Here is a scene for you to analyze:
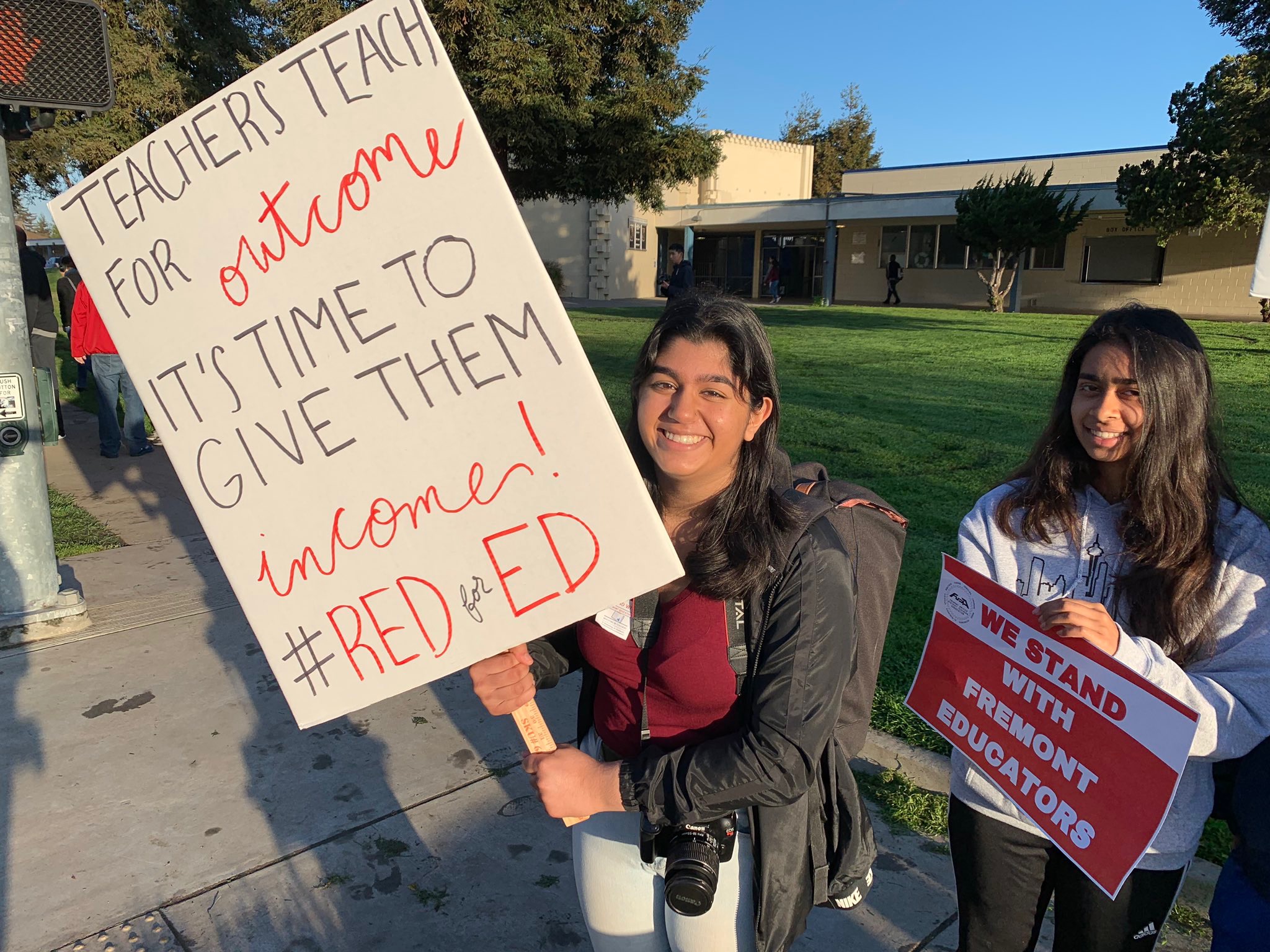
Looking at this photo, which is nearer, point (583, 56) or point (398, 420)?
point (398, 420)

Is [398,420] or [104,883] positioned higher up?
[398,420]

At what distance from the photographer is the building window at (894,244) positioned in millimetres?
31516

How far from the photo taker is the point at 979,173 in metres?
32.7

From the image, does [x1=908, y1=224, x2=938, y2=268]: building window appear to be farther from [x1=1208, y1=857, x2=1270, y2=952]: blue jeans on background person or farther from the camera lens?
the camera lens

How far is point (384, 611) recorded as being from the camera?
1560 millimetres

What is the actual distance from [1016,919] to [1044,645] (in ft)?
2.02

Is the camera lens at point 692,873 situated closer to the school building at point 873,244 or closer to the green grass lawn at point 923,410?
the green grass lawn at point 923,410

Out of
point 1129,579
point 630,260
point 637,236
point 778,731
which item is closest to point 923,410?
point 1129,579

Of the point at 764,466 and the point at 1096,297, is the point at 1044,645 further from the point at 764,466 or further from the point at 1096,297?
the point at 1096,297

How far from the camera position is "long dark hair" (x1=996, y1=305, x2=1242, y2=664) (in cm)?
173

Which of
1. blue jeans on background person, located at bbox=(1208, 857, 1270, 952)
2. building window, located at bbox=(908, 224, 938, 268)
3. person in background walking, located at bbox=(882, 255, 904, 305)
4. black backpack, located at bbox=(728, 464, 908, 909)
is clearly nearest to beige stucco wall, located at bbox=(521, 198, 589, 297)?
person in background walking, located at bbox=(882, 255, 904, 305)

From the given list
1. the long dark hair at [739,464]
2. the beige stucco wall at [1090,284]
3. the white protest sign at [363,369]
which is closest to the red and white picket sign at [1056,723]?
the long dark hair at [739,464]

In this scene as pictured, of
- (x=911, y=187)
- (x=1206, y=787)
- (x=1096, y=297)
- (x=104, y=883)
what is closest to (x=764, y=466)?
(x=1206, y=787)

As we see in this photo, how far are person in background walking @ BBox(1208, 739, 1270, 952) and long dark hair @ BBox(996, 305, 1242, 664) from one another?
219 millimetres
